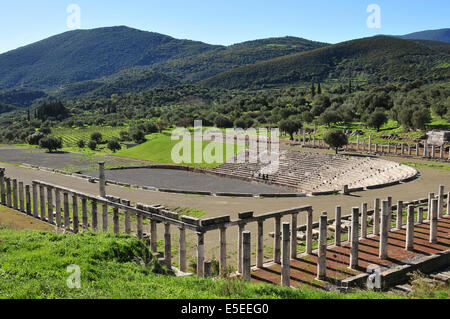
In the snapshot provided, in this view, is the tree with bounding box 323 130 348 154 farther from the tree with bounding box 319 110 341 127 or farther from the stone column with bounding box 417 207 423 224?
the stone column with bounding box 417 207 423 224

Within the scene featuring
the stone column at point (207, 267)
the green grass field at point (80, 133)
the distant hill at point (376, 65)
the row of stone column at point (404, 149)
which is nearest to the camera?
the stone column at point (207, 267)

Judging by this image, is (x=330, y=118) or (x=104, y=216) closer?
(x=104, y=216)

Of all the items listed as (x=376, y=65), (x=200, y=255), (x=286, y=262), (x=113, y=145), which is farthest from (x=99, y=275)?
(x=376, y=65)

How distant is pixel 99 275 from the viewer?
1275 cm

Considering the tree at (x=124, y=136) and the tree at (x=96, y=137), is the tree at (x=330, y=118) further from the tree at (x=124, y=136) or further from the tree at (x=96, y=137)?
the tree at (x=96, y=137)

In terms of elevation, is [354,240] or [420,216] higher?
[354,240]

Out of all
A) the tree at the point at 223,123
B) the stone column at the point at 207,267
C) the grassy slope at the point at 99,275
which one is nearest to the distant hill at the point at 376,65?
the tree at the point at 223,123

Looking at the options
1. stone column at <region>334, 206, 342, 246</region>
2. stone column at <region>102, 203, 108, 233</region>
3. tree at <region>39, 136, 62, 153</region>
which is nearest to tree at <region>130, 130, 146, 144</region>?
tree at <region>39, 136, 62, 153</region>

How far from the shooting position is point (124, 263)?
46.8ft

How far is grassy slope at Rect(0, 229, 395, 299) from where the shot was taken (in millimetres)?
11172

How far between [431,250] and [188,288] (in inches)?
577

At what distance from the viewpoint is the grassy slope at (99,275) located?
1117 cm

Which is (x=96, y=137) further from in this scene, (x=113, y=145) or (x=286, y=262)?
(x=286, y=262)

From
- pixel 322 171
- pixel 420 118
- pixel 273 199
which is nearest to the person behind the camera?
pixel 273 199
